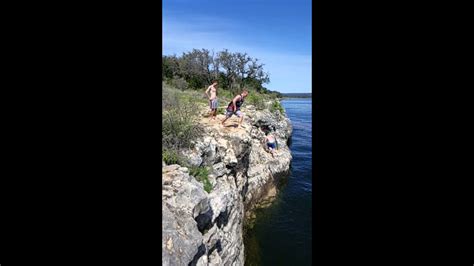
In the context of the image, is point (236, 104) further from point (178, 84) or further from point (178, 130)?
point (178, 84)

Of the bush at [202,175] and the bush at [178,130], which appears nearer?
the bush at [202,175]

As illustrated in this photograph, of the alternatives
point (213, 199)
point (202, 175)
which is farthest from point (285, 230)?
point (202, 175)

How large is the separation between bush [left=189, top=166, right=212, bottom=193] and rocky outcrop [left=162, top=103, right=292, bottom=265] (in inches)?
6.6

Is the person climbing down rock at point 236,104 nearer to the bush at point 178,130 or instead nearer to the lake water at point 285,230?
the bush at point 178,130

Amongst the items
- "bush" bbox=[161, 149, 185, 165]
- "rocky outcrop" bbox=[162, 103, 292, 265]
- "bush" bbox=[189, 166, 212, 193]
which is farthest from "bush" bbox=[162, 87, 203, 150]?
"bush" bbox=[189, 166, 212, 193]

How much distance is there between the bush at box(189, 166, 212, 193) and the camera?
640 centimetres

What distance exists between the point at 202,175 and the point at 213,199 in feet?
1.68

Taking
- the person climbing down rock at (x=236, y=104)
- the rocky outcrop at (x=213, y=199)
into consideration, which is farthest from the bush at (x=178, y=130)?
the person climbing down rock at (x=236, y=104)

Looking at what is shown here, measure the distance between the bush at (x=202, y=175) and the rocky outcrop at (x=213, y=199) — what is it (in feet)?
0.55

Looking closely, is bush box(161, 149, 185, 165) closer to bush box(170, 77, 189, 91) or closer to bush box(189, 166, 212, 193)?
bush box(189, 166, 212, 193)

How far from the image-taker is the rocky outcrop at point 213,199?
4.70 metres
